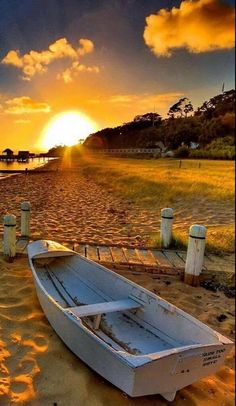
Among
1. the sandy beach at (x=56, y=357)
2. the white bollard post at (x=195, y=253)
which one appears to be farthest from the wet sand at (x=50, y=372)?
the white bollard post at (x=195, y=253)

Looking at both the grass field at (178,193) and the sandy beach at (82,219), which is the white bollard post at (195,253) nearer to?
the grass field at (178,193)

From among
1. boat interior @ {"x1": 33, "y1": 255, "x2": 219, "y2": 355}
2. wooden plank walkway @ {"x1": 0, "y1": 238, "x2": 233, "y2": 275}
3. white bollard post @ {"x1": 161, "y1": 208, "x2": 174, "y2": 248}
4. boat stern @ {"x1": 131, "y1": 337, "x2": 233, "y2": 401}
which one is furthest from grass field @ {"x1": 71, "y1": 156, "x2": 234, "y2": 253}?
boat stern @ {"x1": 131, "y1": 337, "x2": 233, "y2": 401}

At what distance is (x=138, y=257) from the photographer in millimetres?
4867

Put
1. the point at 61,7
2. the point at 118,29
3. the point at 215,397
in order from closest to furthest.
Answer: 1. the point at 215,397
2. the point at 118,29
3. the point at 61,7

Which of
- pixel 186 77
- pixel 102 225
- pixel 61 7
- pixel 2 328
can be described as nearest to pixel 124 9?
pixel 61 7

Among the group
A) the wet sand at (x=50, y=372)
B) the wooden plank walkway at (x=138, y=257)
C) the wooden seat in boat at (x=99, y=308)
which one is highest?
the wooden seat in boat at (x=99, y=308)

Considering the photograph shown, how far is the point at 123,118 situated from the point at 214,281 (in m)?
2.36

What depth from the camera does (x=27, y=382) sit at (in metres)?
2.36

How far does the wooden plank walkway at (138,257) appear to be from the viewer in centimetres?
455

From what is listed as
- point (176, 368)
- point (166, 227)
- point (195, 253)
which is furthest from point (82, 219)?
point (176, 368)

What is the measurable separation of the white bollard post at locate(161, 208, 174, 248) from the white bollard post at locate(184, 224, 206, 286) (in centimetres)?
114

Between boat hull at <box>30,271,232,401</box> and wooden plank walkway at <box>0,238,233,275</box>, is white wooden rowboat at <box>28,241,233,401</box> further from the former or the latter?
wooden plank walkway at <box>0,238,233,275</box>

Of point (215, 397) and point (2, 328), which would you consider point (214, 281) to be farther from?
point (2, 328)

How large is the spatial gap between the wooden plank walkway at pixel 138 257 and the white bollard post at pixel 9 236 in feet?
0.68
